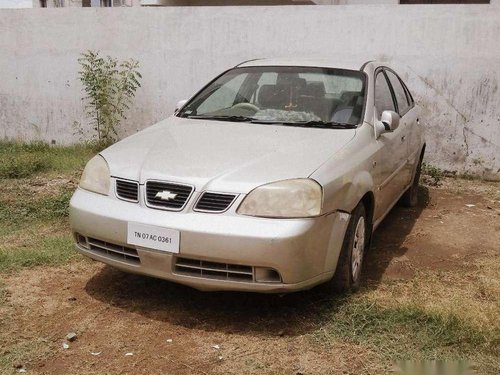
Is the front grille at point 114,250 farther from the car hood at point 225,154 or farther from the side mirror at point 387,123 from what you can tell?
the side mirror at point 387,123

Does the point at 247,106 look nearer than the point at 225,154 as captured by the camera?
No

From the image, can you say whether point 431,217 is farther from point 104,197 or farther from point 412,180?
point 104,197

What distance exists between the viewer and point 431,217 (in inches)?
220

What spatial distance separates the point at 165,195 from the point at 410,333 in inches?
61.0

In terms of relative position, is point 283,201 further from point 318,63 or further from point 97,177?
point 318,63

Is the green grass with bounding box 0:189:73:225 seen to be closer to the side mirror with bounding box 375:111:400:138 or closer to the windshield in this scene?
the windshield

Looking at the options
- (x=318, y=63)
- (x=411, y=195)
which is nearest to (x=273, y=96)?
(x=318, y=63)

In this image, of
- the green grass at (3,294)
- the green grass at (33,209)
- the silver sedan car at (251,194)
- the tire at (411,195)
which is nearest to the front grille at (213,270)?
the silver sedan car at (251,194)

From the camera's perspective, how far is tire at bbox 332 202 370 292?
339 cm

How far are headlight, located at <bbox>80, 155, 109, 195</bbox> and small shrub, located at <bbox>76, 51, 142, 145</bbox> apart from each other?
4.61 meters

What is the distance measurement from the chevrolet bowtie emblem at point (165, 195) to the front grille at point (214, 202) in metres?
0.17

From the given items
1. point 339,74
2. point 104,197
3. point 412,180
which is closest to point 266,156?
point 104,197

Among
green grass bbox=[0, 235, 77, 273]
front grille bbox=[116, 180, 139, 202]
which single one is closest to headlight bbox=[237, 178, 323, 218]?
front grille bbox=[116, 180, 139, 202]

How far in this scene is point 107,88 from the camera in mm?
7977
